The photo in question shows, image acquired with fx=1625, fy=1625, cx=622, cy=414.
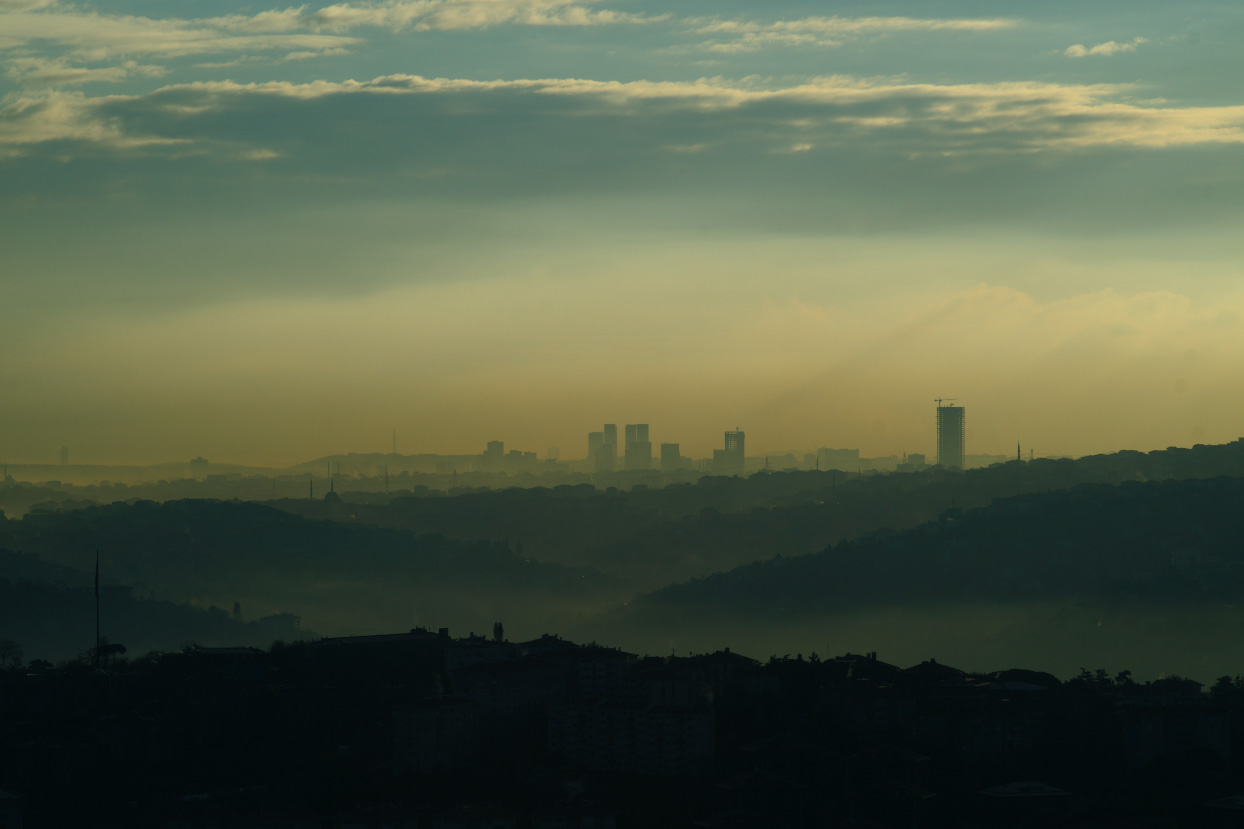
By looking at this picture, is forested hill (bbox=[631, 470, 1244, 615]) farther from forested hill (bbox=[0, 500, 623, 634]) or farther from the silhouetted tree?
the silhouetted tree

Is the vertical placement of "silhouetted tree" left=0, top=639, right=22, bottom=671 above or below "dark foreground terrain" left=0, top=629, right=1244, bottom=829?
below

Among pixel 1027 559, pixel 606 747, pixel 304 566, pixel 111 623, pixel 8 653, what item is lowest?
pixel 111 623

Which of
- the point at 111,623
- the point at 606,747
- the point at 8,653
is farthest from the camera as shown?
the point at 111,623

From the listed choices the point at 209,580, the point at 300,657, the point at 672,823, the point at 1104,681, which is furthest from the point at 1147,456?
the point at 672,823

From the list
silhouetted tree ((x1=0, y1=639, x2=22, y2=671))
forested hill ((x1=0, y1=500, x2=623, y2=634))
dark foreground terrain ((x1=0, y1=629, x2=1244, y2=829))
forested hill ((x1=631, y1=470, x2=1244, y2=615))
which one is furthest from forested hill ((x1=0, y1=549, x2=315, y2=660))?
dark foreground terrain ((x1=0, y1=629, x2=1244, y2=829))

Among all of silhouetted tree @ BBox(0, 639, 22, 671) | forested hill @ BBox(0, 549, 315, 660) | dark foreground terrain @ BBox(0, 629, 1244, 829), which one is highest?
dark foreground terrain @ BBox(0, 629, 1244, 829)

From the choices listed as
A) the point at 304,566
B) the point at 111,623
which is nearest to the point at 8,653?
the point at 111,623

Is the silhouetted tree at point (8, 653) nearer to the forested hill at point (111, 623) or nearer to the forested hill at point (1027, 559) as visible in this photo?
the forested hill at point (111, 623)

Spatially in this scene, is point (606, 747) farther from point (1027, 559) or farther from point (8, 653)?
point (1027, 559)
